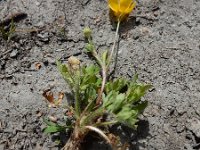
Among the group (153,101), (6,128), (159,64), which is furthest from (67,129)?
(159,64)

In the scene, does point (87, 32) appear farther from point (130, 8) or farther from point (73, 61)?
point (130, 8)

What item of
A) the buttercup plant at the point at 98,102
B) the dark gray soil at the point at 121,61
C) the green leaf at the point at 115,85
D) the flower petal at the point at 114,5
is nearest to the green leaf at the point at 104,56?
the buttercup plant at the point at 98,102

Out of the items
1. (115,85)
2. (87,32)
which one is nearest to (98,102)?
(115,85)

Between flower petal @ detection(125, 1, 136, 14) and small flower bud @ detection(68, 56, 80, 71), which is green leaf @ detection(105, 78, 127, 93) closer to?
small flower bud @ detection(68, 56, 80, 71)

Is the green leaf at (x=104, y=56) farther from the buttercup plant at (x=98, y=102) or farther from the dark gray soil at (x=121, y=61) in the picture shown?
the dark gray soil at (x=121, y=61)

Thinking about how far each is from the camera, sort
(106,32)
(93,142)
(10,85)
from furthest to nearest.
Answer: (106,32)
(10,85)
(93,142)

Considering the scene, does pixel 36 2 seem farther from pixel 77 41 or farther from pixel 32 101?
pixel 32 101
